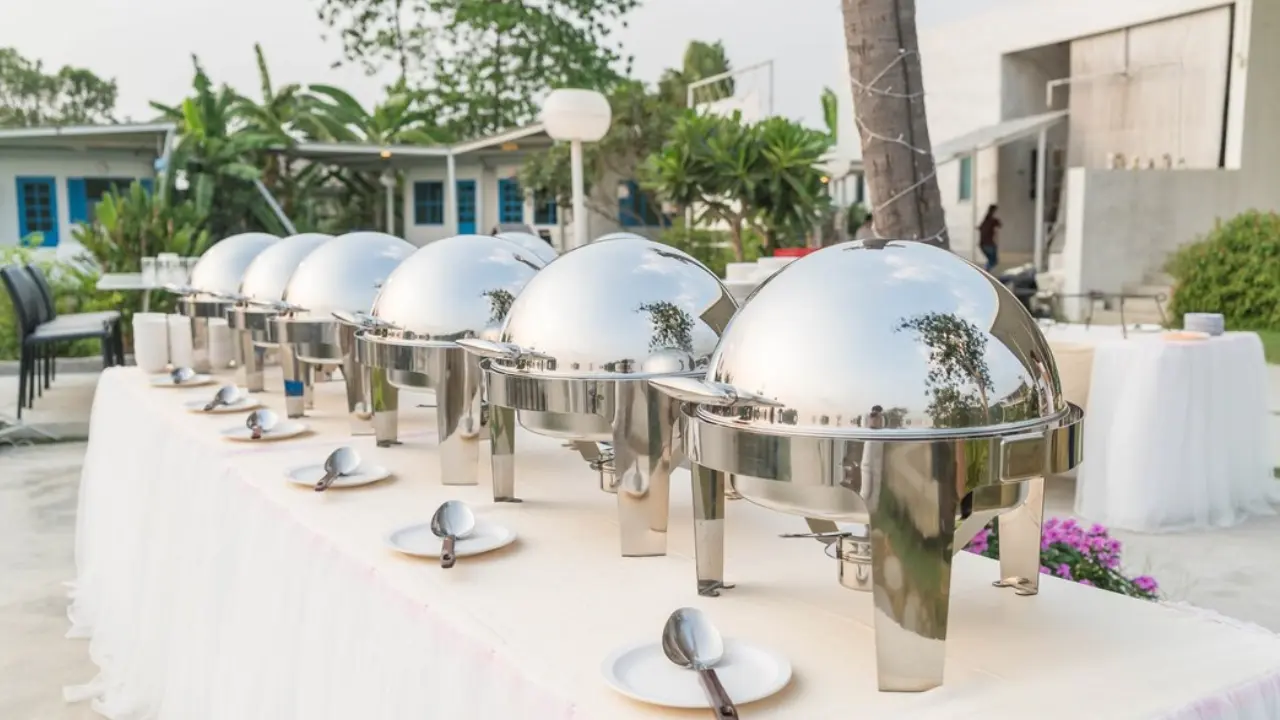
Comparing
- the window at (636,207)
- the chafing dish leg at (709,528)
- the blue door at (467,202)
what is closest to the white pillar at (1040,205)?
the window at (636,207)

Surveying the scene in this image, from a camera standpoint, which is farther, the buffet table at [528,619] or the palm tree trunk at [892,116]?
the palm tree trunk at [892,116]

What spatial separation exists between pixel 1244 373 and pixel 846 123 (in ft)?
38.0

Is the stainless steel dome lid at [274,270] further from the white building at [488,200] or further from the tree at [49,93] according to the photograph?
the tree at [49,93]

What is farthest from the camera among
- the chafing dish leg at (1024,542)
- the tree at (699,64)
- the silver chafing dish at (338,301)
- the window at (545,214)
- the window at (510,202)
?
the tree at (699,64)

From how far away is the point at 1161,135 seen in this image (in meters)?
11.1

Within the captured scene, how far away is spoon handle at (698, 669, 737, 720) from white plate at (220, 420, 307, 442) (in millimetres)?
1280

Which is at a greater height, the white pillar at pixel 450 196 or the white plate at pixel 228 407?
the white pillar at pixel 450 196

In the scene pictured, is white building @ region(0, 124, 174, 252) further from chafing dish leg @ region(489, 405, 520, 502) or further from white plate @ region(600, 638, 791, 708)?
white plate @ region(600, 638, 791, 708)

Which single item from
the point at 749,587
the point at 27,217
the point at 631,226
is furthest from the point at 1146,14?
the point at 27,217

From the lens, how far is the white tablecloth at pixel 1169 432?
364 centimetres

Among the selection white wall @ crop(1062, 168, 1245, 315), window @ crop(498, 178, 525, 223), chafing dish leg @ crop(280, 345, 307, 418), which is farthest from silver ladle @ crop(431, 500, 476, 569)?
window @ crop(498, 178, 525, 223)

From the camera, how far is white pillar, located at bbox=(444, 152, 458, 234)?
13672 millimetres

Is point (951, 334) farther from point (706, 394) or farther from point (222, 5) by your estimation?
point (222, 5)

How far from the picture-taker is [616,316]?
4.01 feet
